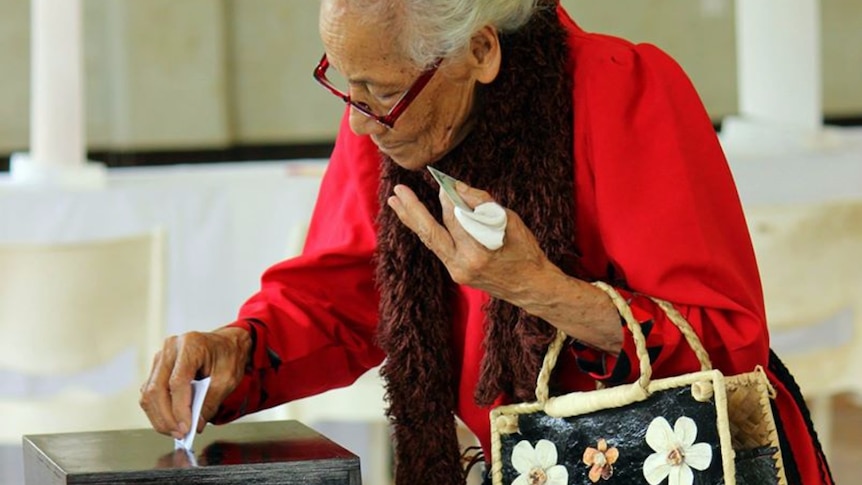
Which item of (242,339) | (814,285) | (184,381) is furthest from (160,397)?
(814,285)

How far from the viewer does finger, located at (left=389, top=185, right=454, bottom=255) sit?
1.90 m

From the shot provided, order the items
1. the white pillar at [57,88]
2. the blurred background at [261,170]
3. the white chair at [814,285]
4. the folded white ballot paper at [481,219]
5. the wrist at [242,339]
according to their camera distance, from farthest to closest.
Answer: the white pillar at [57,88], the blurred background at [261,170], the white chair at [814,285], the wrist at [242,339], the folded white ballot paper at [481,219]

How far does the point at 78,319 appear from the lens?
412 centimetres

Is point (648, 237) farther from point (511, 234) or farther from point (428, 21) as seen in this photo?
point (428, 21)

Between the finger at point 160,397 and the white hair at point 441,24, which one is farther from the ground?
the white hair at point 441,24

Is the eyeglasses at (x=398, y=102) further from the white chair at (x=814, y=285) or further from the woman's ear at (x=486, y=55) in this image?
the white chair at (x=814, y=285)

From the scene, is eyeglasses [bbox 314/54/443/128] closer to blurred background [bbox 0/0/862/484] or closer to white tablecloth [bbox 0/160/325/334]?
blurred background [bbox 0/0/862/484]

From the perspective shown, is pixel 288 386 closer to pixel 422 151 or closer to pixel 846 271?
pixel 422 151

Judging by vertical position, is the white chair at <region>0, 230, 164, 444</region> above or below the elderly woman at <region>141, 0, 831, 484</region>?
below

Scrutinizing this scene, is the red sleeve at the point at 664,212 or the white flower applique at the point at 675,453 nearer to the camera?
the white flower applique at the point at 675,453

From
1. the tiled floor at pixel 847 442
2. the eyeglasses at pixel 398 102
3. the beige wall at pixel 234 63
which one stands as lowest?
the tiled floor at pixel 847 442

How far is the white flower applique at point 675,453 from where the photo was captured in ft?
6.20

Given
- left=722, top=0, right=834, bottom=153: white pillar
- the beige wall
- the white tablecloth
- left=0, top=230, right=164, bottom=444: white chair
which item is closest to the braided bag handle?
left=0, top=230, right=164, bottom=444: white chair

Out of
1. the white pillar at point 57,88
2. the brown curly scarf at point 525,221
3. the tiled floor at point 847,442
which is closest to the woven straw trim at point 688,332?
the brown curly scarf at point 525,221
